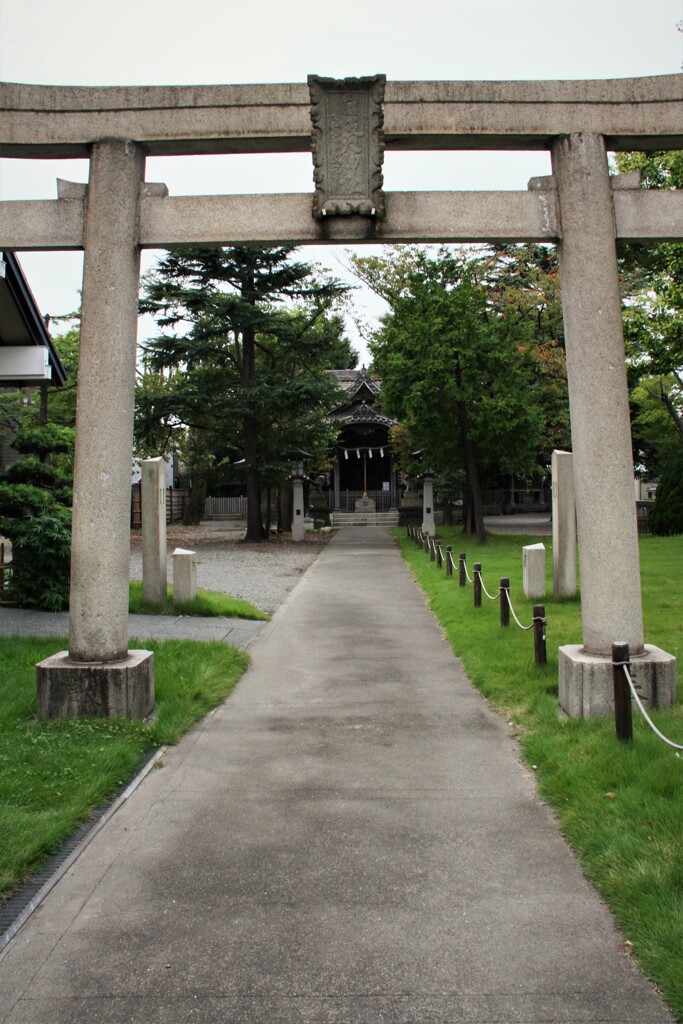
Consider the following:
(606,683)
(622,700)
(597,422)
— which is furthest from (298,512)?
(622,700)

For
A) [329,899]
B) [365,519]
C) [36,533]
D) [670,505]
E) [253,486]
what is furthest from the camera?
[365,519]

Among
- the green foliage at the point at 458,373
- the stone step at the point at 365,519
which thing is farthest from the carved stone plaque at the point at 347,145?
the stone step at the point at 365,519

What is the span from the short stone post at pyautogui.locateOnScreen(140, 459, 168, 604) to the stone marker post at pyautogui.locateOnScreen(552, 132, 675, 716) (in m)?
8.05

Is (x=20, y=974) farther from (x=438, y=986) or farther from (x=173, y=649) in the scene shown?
(x=173, y=649)

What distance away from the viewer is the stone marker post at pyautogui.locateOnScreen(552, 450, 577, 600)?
13.1 m

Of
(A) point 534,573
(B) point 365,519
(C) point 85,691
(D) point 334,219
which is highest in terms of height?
(D) point 334,219

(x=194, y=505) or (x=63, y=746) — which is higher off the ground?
(x=194, y=505)

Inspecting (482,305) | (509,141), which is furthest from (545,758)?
(482,305)

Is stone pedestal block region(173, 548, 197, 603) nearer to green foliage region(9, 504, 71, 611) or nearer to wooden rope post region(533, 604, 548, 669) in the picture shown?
green foliage region(9, 504, 71, 611)

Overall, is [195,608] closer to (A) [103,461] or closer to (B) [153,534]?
(B) [153,534]

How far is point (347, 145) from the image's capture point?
6750 mm

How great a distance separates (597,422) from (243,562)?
1834cm

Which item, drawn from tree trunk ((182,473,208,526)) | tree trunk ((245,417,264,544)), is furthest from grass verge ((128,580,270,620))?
tree trunk ((182,473,208,526))

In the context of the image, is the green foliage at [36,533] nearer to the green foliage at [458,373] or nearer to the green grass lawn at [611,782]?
the green grass lawn at [611,782]
